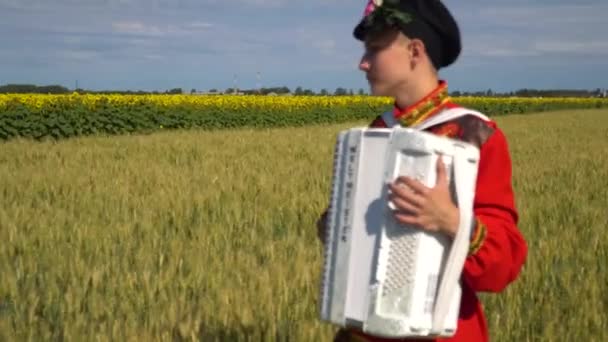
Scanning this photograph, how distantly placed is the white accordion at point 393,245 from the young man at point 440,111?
0.23 feet

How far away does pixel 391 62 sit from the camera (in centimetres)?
202

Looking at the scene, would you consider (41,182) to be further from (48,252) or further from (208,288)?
(208,288)

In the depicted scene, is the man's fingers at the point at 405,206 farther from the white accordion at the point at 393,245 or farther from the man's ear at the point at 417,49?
the man's ear at the point at 417,49

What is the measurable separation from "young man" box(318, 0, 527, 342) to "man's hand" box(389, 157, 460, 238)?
3cm

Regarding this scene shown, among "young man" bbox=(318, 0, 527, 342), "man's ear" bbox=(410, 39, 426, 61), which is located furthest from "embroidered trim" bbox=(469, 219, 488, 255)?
"man's ear" bbox=(410, 39, 426, 61)

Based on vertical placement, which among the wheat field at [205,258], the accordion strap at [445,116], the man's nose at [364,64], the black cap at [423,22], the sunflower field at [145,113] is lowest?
the wheat field at [205,258]

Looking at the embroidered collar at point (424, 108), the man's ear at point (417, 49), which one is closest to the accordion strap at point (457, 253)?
the embroidered collar at point (424, 108)

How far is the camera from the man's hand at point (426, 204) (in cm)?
173

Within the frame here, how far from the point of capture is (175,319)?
11.2 ft

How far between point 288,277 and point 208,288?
1.50 ft

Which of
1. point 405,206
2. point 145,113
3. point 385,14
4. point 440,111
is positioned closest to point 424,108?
point 440,111

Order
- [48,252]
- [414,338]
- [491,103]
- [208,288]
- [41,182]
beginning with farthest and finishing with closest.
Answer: [491,103] → [41,182] → [48,252] → [208,288] → [414,338]

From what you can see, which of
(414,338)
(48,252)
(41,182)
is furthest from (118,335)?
(41,182)

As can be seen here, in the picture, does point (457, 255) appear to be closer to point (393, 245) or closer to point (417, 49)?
A: point (393, 245)
